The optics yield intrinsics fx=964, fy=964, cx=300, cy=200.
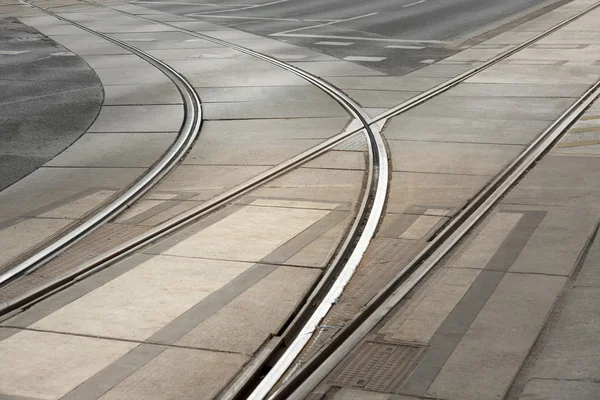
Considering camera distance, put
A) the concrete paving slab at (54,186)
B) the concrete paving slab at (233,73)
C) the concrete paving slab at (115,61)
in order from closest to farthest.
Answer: the concrete paving slab at (54,186) < the concrete paving slab at (233,73) < the concrete paving slab at (115,61)

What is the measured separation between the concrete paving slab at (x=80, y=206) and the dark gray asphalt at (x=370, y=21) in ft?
32.1

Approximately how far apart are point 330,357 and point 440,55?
16.1 metres

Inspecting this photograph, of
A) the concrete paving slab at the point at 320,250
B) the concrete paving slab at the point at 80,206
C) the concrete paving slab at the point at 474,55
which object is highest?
the concrete paving slab at the point at 320,250

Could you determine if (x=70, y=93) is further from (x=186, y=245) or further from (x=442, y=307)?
(x=442, y=307)

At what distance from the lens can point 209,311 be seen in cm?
767

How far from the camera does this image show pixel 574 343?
6836 millimetres

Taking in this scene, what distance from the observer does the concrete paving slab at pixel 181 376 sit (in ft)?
20.7

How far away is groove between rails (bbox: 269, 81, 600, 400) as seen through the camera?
21.2ft

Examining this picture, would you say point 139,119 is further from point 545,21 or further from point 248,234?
point 545,21

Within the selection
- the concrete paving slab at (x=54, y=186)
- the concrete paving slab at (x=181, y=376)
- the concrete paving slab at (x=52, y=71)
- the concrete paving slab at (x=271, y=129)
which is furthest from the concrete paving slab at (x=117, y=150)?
the concrete paving slab at (x=181, y=376)

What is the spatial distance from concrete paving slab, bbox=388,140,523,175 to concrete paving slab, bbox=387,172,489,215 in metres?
0.28

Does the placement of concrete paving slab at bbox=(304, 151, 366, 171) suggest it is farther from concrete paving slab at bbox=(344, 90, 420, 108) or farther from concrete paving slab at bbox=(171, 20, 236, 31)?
concrete paving slab at bbox=(171, 20, 236, 31)

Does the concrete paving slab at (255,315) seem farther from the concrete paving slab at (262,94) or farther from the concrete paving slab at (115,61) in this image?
the concrete paving slab at (115,61)

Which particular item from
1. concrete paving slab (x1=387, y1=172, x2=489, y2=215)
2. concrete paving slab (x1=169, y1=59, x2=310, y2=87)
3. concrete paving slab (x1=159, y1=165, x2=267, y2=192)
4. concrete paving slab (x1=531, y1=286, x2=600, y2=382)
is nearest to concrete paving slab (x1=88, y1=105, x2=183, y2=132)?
concrete paving slab (x1=169, y1=59, x2=310, y2=87)
